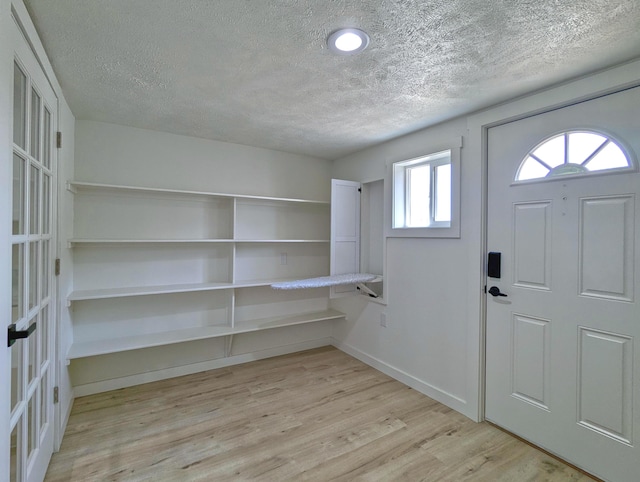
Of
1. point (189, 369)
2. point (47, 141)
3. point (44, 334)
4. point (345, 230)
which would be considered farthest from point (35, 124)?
point (345, 230)

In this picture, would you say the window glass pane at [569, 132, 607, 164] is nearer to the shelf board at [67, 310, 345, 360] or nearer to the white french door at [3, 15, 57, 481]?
the shelf board at [67, 310, 345, 360]

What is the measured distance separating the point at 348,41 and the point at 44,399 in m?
2.57

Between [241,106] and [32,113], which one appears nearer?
[32,113]

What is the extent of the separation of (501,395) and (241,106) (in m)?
2.88

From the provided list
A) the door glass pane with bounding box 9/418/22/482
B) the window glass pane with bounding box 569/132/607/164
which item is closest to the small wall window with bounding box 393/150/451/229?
the window glass pane with bounding box 569/132/607/164

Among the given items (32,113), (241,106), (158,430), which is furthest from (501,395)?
(32,113)

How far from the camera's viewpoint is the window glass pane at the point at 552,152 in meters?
2.00

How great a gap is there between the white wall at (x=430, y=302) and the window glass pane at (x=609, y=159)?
0.68 meters

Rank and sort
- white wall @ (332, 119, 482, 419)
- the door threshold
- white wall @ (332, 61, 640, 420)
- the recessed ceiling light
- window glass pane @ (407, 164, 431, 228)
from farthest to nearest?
window glass pane @ (407, 164, 431, 228), white wall @ (332, 119, 482, 419), white wall @ (332, 61, 640, 420), the door threshold, the recessed ceiling light

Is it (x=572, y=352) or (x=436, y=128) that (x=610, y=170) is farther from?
(x=436, y=128)

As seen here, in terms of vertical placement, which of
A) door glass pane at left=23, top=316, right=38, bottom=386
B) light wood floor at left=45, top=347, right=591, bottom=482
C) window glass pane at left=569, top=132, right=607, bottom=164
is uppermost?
window glass pane at left=569, top=132, right=607, bottom=164

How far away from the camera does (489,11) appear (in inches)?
51.9

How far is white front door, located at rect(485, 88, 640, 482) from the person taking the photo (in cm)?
172

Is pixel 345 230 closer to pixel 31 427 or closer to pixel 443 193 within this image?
pixel 443 193
